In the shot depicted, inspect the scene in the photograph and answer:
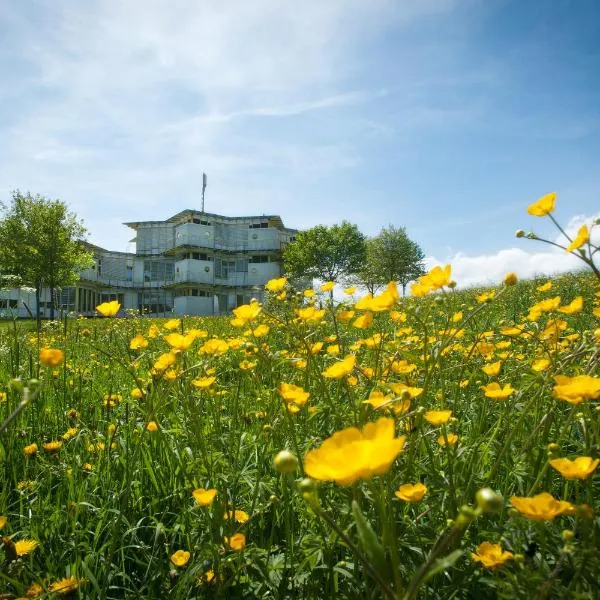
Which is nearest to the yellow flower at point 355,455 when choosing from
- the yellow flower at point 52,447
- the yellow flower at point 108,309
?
the yellow flower at point 108,309

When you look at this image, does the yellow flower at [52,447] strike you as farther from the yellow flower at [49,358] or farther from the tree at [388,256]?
the tree at [388,256]

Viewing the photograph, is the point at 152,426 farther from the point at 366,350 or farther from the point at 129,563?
the point at 366,350

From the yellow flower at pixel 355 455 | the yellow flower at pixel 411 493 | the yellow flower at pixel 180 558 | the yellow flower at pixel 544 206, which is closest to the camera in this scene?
the yellow flower at pixel 355 455

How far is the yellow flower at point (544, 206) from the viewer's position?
1450 mm

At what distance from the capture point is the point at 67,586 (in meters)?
1.12

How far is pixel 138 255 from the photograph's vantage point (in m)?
38.2

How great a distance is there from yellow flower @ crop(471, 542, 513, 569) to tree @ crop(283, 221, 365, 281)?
34314 mm

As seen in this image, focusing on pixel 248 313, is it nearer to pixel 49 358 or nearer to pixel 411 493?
pixel 49 358

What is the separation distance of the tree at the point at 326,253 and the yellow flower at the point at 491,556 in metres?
34.3

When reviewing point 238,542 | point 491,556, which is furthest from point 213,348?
point 491,556

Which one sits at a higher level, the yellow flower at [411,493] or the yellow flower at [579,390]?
the yellow flower at [579,390]

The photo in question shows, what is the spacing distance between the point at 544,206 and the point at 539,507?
961 millimetres

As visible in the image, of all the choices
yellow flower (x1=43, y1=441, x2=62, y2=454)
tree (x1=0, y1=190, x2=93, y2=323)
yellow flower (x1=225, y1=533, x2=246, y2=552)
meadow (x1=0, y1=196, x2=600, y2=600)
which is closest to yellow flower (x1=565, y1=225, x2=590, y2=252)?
meadow (x1=0, y1=196, x2=600, y2=600)

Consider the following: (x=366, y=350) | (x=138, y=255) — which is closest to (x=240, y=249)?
(x=138, y=255)
